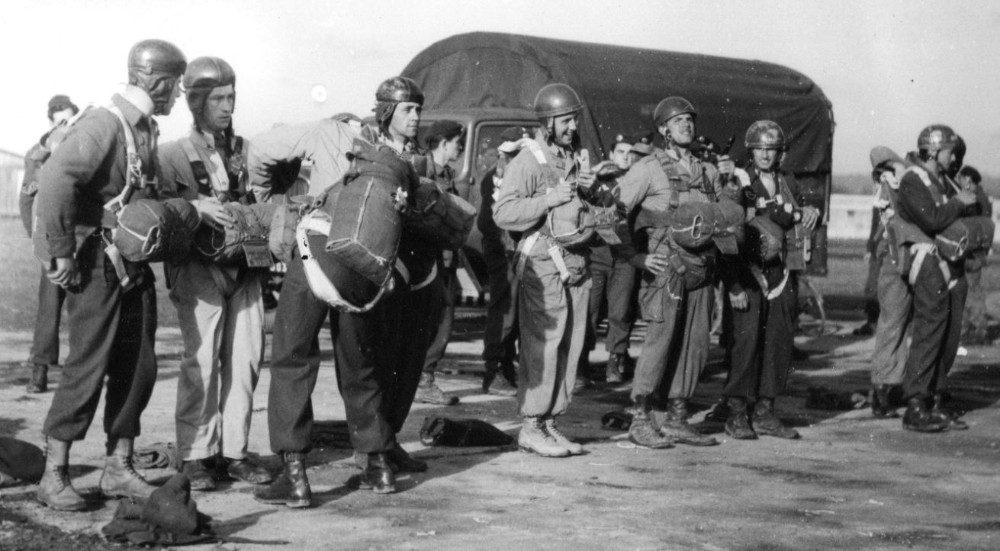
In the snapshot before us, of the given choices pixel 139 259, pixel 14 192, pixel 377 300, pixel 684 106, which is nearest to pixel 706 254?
pixel 684 106

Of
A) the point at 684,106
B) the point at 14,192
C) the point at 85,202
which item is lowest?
the point at 14,192

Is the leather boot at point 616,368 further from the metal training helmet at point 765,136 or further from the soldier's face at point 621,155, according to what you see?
the metal training helmet at point 765,136

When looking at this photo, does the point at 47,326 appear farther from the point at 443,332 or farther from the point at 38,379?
the point at 443,332

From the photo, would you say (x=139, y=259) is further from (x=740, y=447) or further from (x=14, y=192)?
(x=14, y=192)

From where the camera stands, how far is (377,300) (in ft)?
20.5

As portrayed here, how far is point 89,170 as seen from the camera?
5.96 m

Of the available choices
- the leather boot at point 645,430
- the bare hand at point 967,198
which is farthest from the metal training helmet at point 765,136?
the leather boot at point 645,430

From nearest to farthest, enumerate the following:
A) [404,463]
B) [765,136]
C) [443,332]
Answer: [404,463] < [765,136] < [443,332]

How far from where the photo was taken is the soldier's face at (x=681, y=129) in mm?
8539

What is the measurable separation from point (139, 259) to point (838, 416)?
5782 millimetres

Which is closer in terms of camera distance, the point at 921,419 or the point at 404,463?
the point at 404,463

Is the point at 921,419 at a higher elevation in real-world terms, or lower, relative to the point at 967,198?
lower

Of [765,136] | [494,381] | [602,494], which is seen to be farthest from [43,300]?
[765,136]

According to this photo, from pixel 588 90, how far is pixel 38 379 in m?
6.85
